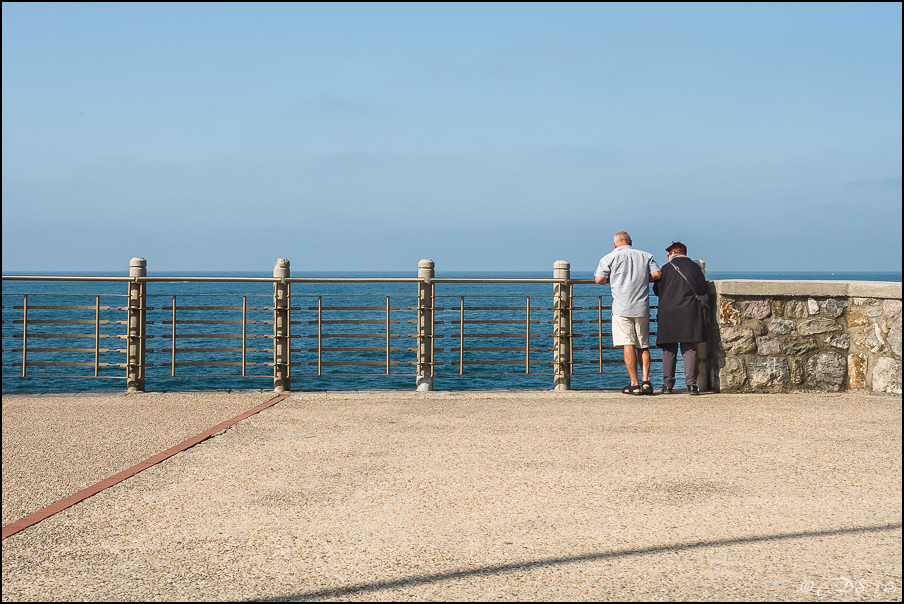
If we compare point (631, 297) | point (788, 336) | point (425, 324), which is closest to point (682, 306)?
point (631, 297)

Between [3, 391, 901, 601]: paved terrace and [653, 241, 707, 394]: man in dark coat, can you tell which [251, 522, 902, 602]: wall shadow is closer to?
[3, 391, 901, 601]: paved terrace

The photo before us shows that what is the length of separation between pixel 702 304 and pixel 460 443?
15.9ft

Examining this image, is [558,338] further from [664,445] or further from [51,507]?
[51,507]

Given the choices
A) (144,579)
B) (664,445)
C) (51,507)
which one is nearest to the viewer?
(144,579)

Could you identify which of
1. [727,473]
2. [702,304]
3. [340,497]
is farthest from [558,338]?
[340,497]

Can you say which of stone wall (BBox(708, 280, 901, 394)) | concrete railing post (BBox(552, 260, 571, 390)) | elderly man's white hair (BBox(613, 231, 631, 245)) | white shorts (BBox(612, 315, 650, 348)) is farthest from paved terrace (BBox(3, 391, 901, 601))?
elderly man's white hair (BBox(613, 231, 631, 245))

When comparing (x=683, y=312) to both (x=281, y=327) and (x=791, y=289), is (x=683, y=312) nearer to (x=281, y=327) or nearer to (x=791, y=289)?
(x=791, y=289)

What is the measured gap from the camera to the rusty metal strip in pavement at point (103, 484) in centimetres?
455

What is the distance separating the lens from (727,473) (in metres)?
5.71

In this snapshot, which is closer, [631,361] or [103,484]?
[103,484]

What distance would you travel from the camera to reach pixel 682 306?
9.92m

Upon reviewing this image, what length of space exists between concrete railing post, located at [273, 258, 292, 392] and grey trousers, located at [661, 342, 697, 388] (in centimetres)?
484

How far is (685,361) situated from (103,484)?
702 centimetres

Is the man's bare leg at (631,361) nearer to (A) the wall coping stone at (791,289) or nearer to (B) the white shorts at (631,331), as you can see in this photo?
(B) the white shorts at (631,331)
